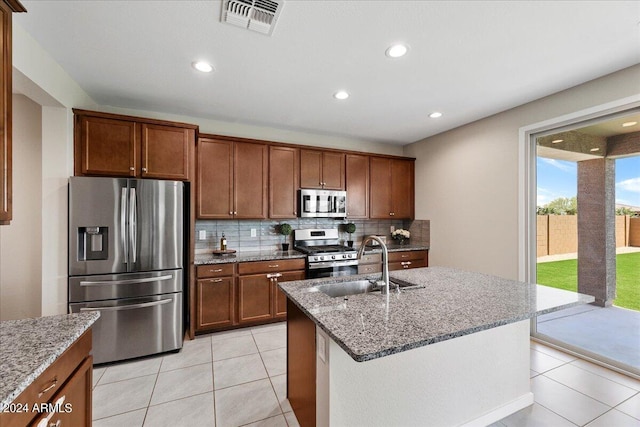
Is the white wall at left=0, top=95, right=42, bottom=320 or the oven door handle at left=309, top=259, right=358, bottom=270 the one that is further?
the oven door handle at left=309, top=259, right=358, bottom=270

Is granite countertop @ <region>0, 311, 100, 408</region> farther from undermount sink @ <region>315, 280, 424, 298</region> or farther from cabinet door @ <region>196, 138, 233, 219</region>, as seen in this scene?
cabinet door @ <region>196, 138, 233, 219</region>

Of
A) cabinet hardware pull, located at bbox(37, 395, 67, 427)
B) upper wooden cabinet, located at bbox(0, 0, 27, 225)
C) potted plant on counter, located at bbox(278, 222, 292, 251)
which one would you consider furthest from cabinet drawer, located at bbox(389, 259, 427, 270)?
upper wooden cabinet, located at bbox(0, 0, 27, 225)

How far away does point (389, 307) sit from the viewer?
1.48 meters

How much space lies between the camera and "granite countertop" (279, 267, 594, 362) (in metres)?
1.11

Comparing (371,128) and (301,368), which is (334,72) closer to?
(371,128)

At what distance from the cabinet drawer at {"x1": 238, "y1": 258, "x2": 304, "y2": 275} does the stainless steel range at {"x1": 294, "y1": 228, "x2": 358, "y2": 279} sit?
0.15 metres

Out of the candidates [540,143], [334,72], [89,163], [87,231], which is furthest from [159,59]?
[540,143]

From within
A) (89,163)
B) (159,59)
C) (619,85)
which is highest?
(159,59)

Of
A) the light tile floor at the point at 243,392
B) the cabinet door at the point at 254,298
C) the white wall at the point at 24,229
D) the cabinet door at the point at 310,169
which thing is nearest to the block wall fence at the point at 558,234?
the light tile floor at the point at 243,392

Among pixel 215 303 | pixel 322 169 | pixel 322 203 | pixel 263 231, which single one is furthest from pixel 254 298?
pixel 322 169

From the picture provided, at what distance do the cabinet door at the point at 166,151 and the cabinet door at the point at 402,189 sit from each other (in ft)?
9.98

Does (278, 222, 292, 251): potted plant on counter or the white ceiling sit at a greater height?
the white ceiling

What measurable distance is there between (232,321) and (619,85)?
169 inches

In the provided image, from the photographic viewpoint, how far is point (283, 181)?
382 cm
